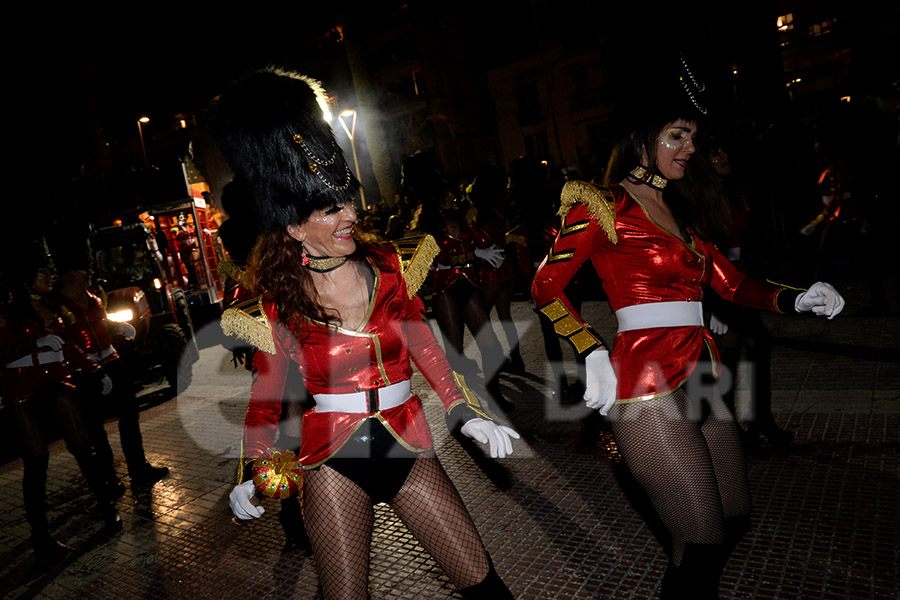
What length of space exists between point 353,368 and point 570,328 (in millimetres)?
848

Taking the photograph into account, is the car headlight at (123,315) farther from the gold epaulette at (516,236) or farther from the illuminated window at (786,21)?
the illuminated window at (786,21)

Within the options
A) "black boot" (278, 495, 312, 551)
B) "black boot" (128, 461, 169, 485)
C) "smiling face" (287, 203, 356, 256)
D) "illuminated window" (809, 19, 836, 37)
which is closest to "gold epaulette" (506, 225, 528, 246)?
"black boot" (278, 495, 312, 551)

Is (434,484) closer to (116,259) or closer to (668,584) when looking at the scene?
(668,584)

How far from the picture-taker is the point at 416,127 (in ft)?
116

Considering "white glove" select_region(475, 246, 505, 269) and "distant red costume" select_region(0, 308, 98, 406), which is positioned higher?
"distant red costume" select_region(0, 308, 98, 406)

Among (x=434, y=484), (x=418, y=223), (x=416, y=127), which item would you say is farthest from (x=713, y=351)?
(x=416, y=127)

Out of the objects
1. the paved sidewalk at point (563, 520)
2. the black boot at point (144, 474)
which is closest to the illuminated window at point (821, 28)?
the paved sidewalk at point (563, 520)

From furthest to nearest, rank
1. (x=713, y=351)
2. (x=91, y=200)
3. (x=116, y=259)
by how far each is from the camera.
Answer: (x=91, y=200)
(x=116, y=259)
(x=713, y=351)

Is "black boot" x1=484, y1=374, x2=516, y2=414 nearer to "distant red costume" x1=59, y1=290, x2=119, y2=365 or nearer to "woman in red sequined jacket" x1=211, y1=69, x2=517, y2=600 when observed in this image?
"distant red costume" x1=59, y1=290, x2=119, y2=365

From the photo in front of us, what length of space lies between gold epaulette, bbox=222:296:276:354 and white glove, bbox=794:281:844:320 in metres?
1.98

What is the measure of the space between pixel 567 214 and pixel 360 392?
→ 1109 millimetres

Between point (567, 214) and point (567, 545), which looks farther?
point (567, 545)

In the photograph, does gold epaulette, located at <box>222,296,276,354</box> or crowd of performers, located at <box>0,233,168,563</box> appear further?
crowd of performers, located at <box>0,233,168,563</box>

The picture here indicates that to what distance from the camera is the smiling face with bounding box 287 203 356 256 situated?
7.13ft
